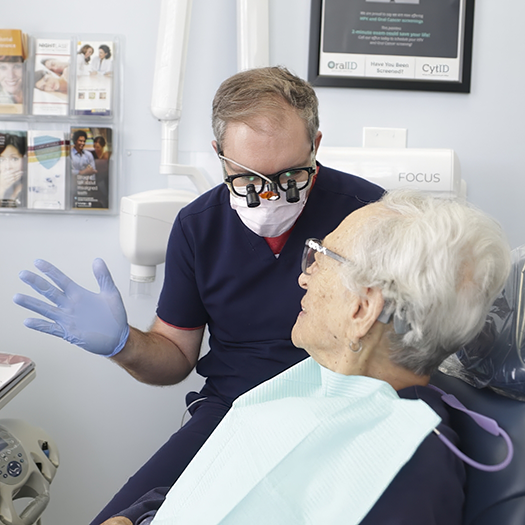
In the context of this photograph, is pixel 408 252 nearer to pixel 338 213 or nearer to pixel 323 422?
pixel 323 422

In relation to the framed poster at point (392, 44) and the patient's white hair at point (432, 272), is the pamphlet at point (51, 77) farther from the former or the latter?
the patient's white hair at point (432, 272)

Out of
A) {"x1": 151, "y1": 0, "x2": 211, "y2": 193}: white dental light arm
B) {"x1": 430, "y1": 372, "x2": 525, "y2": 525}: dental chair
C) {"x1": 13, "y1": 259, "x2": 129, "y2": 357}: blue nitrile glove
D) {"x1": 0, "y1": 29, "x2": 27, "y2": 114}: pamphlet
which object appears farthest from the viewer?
{"x1": 0, "y1": 29, "x2": 27, "y2": 114}: pamphlet

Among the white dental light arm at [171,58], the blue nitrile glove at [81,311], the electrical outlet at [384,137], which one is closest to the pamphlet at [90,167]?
the white dental light arm at [171,58]

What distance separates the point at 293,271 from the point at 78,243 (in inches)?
35.6

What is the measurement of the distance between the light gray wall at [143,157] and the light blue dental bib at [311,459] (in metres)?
1.10

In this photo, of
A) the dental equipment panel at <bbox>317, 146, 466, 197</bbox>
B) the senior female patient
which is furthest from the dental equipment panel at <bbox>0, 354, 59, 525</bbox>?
the dental equipment panel at <bbox>317, 146, 466, 197</bbox>

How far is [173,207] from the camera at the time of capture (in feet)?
5.49

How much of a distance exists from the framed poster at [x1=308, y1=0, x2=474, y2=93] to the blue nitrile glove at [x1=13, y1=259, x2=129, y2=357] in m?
1.03

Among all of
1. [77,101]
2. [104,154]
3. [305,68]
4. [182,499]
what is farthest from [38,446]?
[305,68]

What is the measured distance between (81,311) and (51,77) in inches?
38.8

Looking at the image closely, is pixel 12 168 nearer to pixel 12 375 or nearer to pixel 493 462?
pixel 12 375

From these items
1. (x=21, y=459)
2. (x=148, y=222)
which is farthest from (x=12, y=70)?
(x=21, y=459)

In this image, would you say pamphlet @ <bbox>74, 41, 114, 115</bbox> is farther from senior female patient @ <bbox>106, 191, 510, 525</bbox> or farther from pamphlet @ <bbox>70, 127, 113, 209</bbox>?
senior female patient @ <bbox>106, 191, 510, 525</bbox>

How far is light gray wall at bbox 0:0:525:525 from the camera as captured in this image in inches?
72.7
